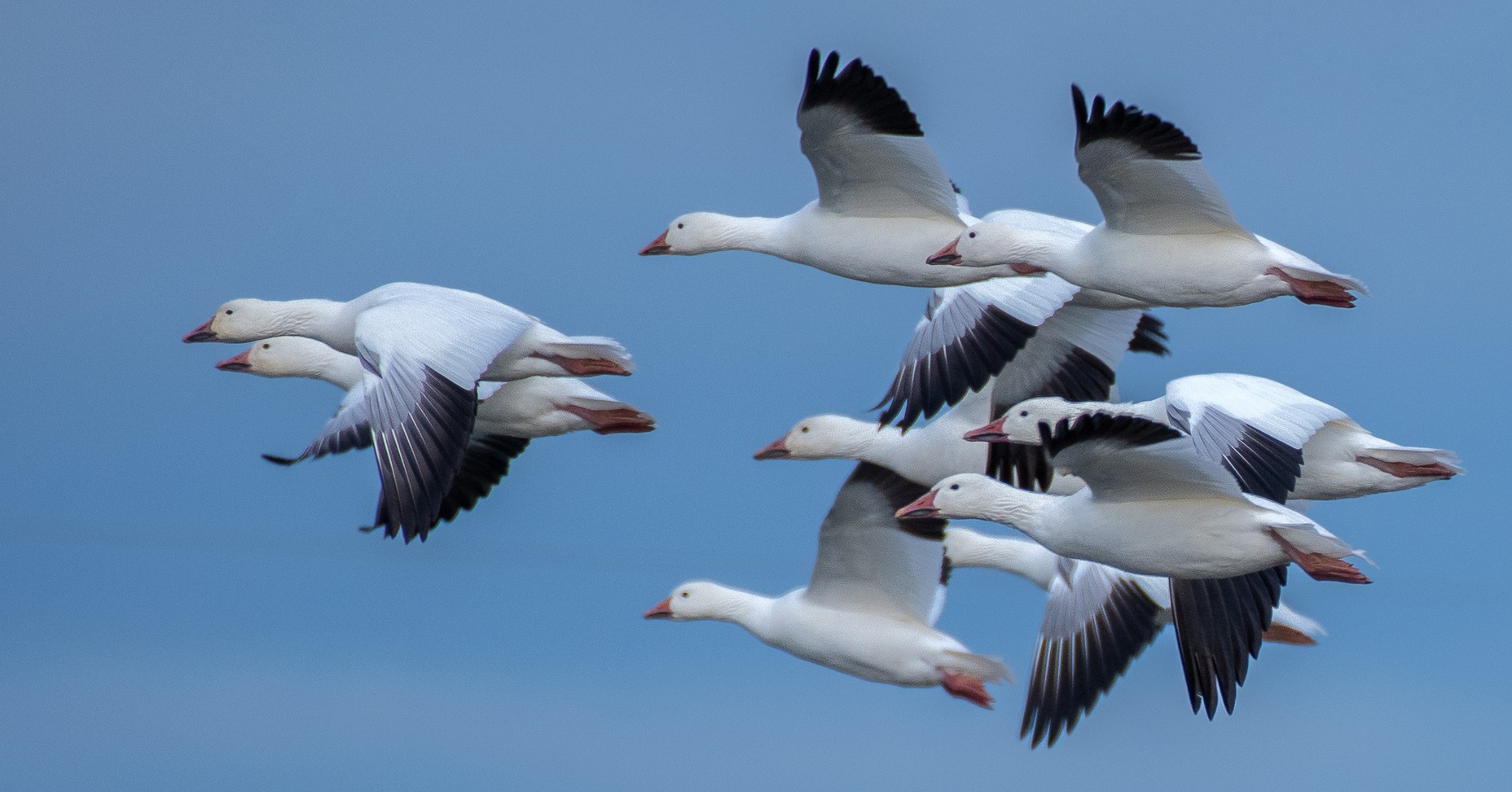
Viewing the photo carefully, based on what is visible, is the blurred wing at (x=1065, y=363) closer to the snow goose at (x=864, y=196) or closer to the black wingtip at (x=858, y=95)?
the snow goose at (x=864, y=196)

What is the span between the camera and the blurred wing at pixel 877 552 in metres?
10.1

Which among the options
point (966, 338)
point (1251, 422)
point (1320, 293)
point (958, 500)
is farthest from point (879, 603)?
point (1320, 293)

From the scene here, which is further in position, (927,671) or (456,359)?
(927,671)

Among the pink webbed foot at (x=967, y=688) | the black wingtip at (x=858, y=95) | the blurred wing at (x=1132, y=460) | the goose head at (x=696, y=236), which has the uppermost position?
the black wingtip at (x=858, y=95)

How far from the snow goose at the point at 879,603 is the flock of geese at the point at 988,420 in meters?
0.01

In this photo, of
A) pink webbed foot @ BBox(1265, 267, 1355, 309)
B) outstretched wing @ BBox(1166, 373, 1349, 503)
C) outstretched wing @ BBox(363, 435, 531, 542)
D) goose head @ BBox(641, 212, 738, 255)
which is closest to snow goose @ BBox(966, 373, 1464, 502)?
outstretched wing @ BBox(1166, 373, 1349, 503)

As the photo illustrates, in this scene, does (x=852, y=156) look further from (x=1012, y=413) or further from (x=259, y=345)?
(x=259, y=345)

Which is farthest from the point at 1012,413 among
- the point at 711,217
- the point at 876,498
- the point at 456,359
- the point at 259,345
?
the point at 259,345

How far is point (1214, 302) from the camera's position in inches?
369

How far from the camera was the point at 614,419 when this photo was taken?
11.1 meters

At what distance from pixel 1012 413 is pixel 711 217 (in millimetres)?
1700

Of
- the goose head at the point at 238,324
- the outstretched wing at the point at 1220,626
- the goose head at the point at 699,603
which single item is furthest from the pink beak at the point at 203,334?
the outstretched wing at the point at 1220,626

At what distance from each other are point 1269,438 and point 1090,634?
224 cm

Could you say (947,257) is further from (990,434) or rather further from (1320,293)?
(1320,293)
